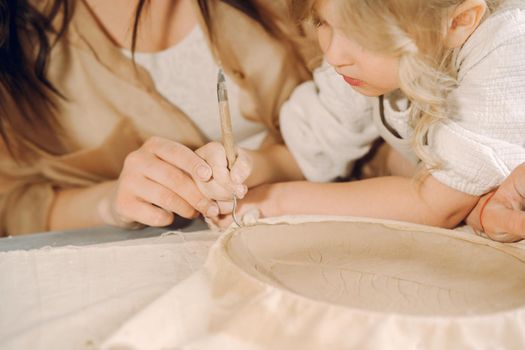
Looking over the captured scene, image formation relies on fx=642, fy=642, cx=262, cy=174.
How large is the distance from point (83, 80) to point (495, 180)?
0.69 m

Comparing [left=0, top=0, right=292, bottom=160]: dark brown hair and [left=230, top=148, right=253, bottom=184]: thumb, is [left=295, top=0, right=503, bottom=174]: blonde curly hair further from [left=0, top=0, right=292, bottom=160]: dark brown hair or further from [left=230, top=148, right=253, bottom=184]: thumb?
[left=0, top=0, right=292, bottom=160]: dark brown hair

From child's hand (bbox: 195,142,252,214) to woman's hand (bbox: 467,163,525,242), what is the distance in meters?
0.31

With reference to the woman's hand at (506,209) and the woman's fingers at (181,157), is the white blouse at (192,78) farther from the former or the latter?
the woman's hand at (506,209)

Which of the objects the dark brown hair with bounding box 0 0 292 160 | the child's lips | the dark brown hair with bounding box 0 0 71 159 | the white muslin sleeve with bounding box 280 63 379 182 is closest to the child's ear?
the child's lips

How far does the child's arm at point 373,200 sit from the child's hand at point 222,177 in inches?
2.1

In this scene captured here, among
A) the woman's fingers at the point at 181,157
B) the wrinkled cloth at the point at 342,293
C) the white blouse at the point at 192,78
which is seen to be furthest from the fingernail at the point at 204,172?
the white blouse at the point at 192,78

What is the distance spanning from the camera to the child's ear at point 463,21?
0.78 m

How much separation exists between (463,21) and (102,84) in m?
0.61

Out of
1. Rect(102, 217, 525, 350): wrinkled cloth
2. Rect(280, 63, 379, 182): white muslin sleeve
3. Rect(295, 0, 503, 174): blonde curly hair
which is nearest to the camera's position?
Rect(102, 217, 525, 350): wrinkled cloth

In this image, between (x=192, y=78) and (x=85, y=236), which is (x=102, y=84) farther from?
(x=85, y=236)

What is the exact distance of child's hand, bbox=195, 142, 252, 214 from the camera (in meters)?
0.83

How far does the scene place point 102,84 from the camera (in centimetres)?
110

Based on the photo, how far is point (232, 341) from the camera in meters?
0.57

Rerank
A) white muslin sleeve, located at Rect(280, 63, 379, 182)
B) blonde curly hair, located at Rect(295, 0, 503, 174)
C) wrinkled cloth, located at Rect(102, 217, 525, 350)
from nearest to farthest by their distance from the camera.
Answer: wrinkled cloth, located at Rect(102, 217, 525, 350) → blonde curly hair, located at Rect(295, 0, 503, 174) → white muslin sleeve, located at Rect(280, 63, 379, 182)
